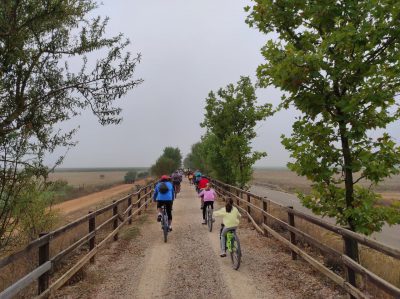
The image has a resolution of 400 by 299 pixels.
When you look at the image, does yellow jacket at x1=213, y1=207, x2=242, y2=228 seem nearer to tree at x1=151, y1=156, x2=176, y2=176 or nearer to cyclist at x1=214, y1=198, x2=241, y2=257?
cyclist at x1=214, y1=198, x2=241, y2=257

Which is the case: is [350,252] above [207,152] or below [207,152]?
below

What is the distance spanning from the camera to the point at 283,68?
6598mm

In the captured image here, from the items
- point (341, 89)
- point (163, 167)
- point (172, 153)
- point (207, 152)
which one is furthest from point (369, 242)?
point (172, 153)

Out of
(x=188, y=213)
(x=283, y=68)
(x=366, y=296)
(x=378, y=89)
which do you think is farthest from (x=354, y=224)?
(x=188, y=213)

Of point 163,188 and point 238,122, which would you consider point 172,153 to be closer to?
point 238,122

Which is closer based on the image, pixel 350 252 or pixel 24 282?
pixel 24 282

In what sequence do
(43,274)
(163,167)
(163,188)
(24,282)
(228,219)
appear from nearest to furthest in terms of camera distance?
(24,282) < (43,274) < (228,219) < (163,188) < (163,167)

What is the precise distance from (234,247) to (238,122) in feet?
50.3

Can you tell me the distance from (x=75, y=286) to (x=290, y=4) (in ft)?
22.0

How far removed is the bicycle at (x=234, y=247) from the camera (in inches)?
330

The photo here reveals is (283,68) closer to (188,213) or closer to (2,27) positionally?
(2,27)

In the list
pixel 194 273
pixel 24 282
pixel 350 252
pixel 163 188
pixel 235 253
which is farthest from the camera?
pixel 163 188

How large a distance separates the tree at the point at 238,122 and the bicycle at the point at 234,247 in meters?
13.0

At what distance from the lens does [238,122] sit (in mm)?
23406
